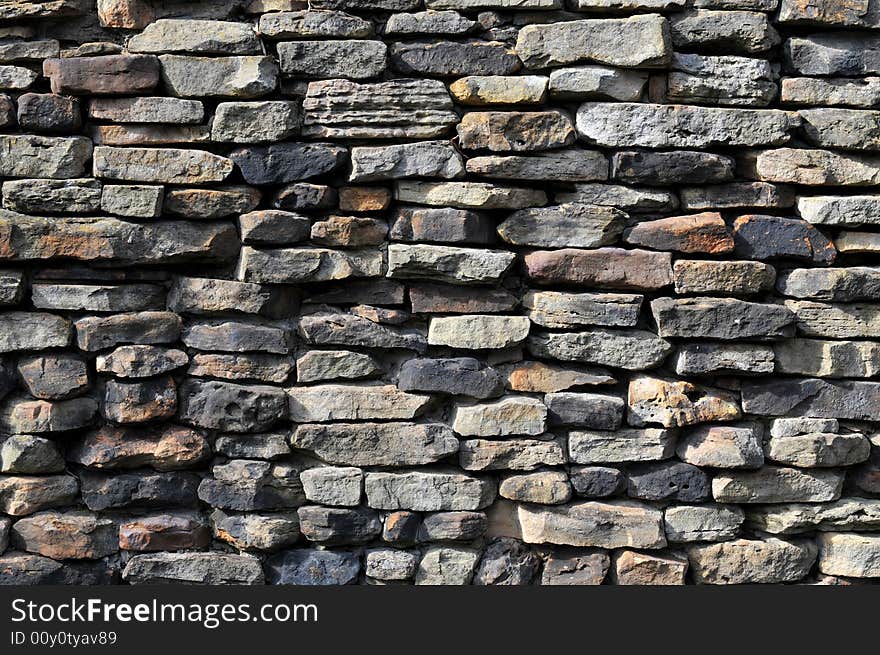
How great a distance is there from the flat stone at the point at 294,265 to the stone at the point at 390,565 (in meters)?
0.83

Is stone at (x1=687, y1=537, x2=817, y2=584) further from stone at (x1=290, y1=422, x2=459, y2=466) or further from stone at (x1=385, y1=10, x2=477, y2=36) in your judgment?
stone at (x1=385, y1=10, x2=477, y2=36)

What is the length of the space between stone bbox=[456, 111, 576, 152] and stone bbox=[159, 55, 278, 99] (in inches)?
22.6

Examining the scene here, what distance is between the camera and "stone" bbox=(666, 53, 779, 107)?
236 cm

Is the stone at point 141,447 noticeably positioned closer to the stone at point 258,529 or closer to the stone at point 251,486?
the stone at point 251,486

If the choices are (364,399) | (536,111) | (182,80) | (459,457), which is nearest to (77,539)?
(364,399)

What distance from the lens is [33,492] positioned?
7.88 feet

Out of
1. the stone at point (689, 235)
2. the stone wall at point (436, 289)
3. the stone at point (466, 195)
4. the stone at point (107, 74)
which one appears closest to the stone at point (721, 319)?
the stone wall at point (436, 289)

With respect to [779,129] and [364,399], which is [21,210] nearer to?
[364,399]

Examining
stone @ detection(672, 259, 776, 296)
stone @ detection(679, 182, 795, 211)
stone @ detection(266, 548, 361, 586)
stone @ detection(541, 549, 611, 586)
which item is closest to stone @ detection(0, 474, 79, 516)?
stone @ detection(266, 548, 361, 586)

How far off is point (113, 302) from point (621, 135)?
1.54 meters

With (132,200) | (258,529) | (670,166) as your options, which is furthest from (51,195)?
(670,166)

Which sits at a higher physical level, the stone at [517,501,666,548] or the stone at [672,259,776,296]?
the stone at [672,259,776,296]

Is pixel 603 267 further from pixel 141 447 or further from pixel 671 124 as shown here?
pixel 141 447

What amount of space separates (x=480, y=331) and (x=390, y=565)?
738 mm
